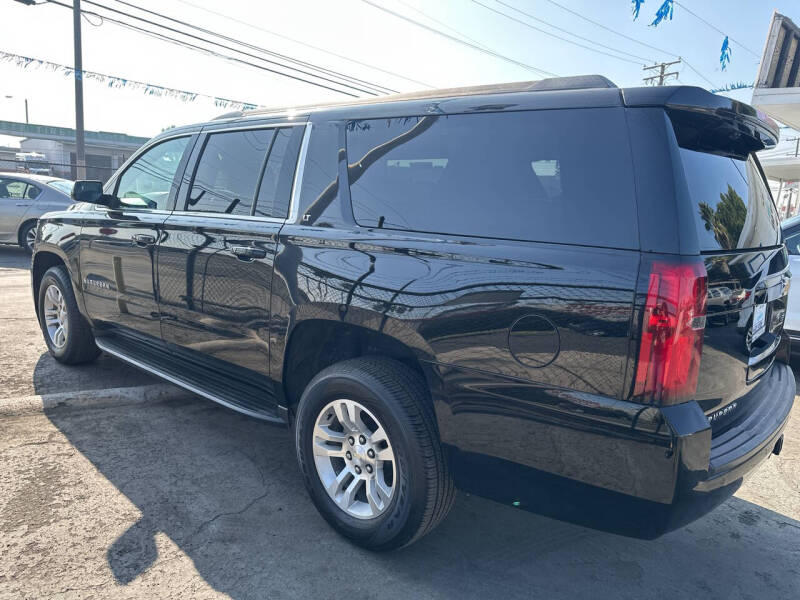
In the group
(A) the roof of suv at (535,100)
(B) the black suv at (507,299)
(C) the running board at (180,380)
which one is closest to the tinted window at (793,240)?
(B) the black suv at (507,299)

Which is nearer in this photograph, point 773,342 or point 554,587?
point 554,587

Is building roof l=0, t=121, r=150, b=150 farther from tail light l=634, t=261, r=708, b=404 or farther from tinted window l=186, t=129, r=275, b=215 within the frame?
tail light l=634, t=261, r=708, b=404

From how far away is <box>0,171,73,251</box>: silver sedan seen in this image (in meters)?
11.5

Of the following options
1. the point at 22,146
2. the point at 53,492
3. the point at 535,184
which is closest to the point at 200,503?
the point at 53,492

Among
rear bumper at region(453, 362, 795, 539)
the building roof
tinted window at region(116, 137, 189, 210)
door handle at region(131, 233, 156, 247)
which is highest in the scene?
the building roof

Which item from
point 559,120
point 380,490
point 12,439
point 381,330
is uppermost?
point 559,120

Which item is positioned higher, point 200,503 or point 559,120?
point 559,120

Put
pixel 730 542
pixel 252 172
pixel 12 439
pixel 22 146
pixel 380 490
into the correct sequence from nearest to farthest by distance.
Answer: pixel 380 490, pixel 730 542, pixel 252 172, pixel 12 439, pixel 22 146

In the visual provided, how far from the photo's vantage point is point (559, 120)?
7.29 feet

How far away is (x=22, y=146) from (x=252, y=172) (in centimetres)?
6011

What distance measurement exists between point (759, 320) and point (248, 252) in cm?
228

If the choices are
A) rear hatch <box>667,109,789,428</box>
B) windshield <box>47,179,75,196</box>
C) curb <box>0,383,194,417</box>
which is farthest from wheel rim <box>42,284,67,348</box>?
windshield <box>47,179,75,196</box>

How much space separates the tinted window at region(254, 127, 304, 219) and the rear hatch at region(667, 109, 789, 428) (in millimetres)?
1759

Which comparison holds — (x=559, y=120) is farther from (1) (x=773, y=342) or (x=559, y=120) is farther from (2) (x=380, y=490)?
(2) (x=380, y=490)
